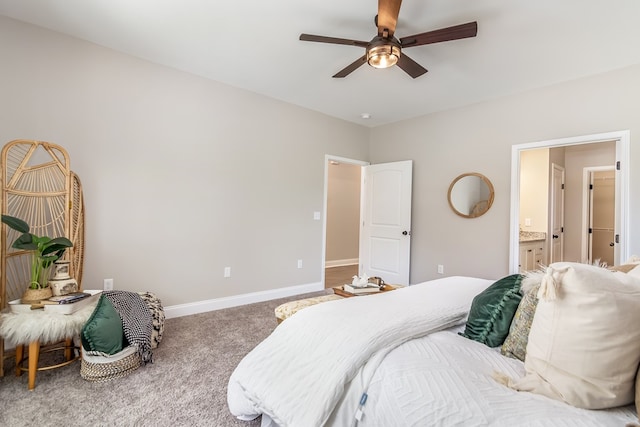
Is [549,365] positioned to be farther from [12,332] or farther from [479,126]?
[479,126]

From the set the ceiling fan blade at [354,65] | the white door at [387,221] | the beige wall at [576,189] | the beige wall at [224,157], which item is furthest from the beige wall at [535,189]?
the ceiling fan blade at [354,65]

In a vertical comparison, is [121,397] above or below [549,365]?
below

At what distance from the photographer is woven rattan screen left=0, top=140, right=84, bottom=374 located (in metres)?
2.35

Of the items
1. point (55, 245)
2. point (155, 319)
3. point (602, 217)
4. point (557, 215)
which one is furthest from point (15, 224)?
point (602, 217)

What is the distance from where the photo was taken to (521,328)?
1213 millimetres

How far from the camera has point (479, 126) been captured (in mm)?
3908

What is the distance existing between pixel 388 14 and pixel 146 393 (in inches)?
110

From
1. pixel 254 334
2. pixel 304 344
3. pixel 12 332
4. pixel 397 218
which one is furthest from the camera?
pixel 397 218

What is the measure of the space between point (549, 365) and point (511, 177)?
327 centimetres

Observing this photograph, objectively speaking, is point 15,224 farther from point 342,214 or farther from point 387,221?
point 342,214

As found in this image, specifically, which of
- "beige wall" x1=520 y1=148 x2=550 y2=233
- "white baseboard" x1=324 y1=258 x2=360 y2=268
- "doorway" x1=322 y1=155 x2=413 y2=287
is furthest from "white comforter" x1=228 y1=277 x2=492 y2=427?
"white baseboard" x1=324 y1=258 x2=360 y2=268

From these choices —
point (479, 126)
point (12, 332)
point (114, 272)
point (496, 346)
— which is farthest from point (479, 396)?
point (479, 126)

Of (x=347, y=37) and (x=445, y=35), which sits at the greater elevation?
(x=347, y=37)

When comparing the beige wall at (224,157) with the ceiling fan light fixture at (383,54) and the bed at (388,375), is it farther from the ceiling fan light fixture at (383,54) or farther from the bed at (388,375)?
the bed at (388,375)
